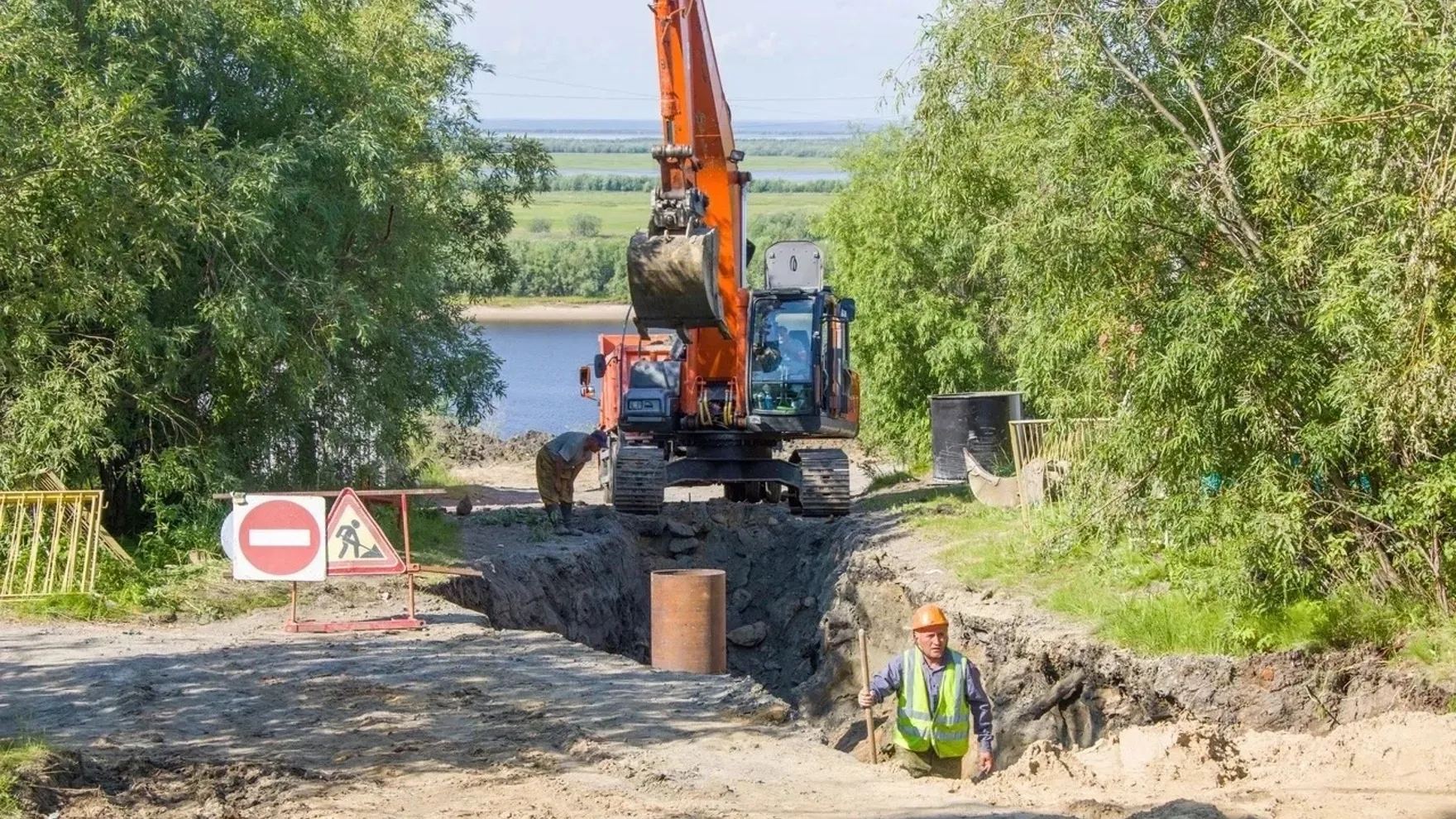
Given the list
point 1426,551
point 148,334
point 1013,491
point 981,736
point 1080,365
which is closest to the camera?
point 981,736

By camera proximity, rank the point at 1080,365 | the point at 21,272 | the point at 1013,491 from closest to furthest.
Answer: the point at 21,272
the point at 1080,365
the point at 1013,491

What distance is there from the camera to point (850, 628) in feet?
61.1

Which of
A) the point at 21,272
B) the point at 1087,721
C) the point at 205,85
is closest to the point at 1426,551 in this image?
the point at 1087,721

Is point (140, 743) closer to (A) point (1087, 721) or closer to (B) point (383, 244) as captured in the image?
(A) point (1087, 721)

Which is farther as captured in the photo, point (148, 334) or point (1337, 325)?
point (148, 334)

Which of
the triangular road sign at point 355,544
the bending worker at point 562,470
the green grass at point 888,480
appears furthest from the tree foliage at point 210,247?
the green grass at point 888,480

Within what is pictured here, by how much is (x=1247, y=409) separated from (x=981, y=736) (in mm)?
4048

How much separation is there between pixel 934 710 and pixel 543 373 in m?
65.7

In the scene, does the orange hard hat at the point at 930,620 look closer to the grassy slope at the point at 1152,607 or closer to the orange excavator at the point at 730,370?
the grassy slope at the point at 1152,607

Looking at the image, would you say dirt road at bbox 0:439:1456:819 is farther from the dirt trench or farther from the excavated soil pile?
the excavated soil pile

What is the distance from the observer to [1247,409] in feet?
41.1

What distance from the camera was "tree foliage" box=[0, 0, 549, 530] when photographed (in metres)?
14.3

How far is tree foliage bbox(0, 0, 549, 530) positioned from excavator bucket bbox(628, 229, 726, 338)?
9.61 feet

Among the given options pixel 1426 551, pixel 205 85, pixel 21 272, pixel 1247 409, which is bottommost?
pixel 1426 551
